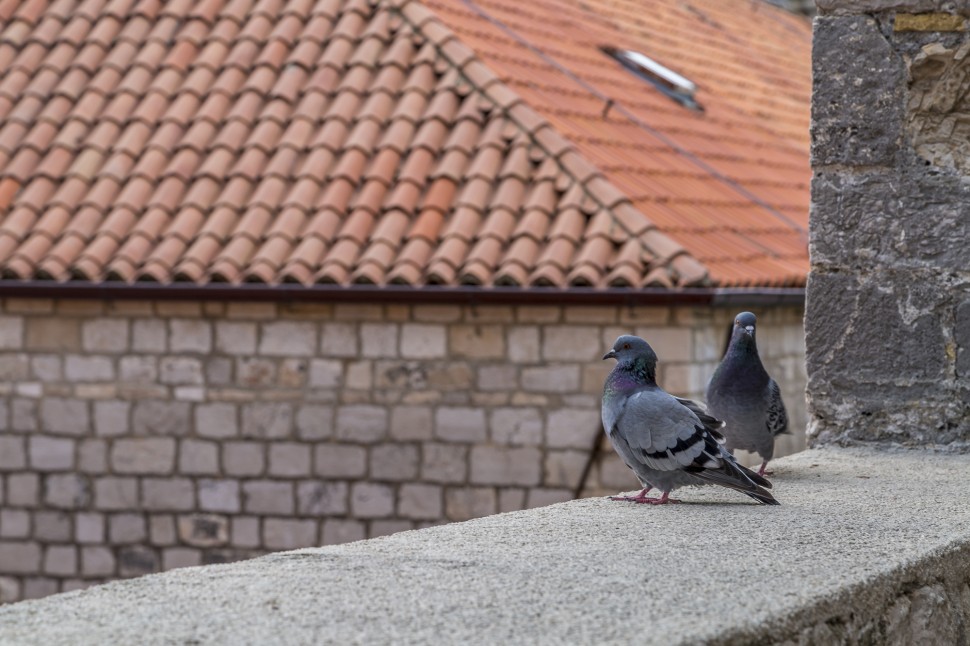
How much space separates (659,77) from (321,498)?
16.5ft

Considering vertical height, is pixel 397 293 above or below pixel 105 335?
above

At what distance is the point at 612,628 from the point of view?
1.97 meters

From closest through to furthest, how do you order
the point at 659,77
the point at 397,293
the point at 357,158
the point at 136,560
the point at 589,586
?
the point at 589,586 → the point at 397,293 → the point at 136,560 → the point at 357,158 → the point at 659,77

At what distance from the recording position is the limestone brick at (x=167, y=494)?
912 centimetres

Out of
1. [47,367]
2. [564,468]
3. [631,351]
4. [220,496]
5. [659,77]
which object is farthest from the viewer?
[659,77]

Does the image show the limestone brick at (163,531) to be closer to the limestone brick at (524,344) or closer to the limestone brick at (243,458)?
the limestone brick at (243,458)

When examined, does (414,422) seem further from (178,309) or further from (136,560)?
(136,560)

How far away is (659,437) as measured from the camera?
10.2ft

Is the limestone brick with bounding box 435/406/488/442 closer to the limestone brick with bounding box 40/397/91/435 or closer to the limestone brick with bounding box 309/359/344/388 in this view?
the limestone brick with bounding box 309/359/344/388

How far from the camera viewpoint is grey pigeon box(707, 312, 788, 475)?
3618mm

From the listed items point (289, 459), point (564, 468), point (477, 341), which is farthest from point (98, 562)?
point (564, 468)

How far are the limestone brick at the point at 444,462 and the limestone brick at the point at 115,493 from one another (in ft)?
6.18

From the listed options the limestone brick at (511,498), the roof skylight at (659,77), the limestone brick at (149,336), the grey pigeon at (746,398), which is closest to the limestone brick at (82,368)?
the limestone brick at (149,336)

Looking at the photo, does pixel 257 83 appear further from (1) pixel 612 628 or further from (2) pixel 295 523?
(1) pixel 612 628
